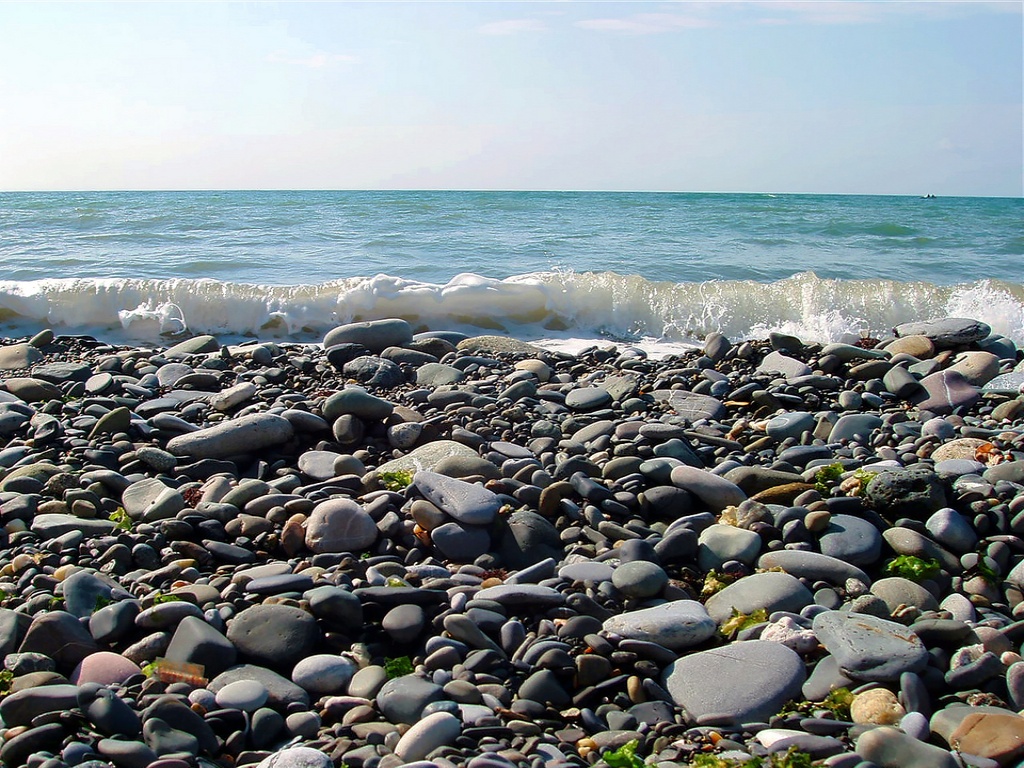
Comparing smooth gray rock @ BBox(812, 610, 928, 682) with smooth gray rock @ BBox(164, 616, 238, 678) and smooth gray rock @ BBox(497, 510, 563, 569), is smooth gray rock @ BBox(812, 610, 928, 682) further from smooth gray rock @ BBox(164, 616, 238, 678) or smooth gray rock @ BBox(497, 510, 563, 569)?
smooth gray rock @ BBox(164, 616, 238, 678)

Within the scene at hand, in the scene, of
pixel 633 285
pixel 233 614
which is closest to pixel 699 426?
pixel 233 614

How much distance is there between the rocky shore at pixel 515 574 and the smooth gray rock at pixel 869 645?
0.01 metres

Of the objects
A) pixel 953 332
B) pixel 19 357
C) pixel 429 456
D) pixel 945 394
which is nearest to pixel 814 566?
pixel 429 456

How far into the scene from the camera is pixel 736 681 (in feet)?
7.88

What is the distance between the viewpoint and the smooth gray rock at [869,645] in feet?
7.98

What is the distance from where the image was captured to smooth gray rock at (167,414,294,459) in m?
4.29

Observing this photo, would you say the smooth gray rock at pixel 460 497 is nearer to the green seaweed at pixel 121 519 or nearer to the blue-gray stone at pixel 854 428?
the green seaweed at pixel 121 519

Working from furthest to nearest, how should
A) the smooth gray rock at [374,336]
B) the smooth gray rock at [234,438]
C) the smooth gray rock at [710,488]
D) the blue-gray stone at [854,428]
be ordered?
the smooth gray rock at [374,336], the blue-gray stone at [854,428], the smooth gray rock at [234,438], the smooth gray rock at [710,488]

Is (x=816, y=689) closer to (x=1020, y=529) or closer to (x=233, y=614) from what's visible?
(x=1020, y=529)

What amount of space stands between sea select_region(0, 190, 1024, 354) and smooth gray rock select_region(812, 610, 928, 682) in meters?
5.30

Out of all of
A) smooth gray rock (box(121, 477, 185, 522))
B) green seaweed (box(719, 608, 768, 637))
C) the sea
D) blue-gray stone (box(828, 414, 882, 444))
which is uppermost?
the sea

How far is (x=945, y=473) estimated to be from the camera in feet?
12.7

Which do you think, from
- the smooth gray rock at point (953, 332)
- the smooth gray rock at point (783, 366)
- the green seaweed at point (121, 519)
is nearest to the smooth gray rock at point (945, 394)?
the smooth gray rock at point (783, 366)

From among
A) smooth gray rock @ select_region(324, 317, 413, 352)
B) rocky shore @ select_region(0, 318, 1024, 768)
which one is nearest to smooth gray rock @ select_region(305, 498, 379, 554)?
rocky shore @ select_region(0, 318, 1024, 768)
